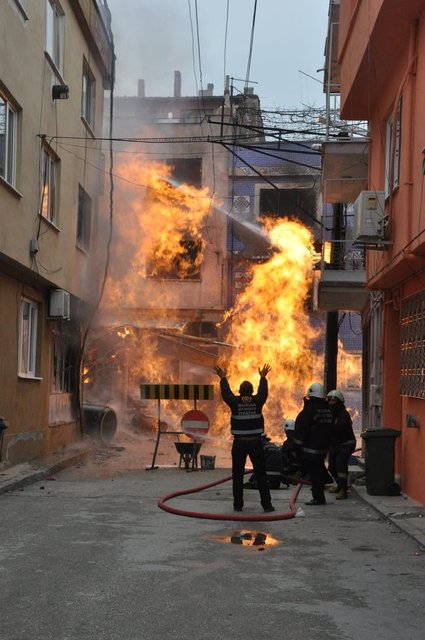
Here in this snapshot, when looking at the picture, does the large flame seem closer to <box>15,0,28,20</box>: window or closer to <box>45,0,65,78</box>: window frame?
<box>45,0,65,78</box>: window frame

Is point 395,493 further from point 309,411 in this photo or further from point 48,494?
point 48,494

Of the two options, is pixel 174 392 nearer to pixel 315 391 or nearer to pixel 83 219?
pixel 315 391

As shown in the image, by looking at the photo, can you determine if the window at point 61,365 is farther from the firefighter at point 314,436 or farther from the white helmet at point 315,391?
the firefighter at point 314,436

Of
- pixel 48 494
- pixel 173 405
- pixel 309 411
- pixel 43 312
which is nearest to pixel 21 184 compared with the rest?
pixel 43 312

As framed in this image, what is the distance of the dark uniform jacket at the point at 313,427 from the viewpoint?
1100 cm

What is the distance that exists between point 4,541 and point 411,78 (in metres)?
7.51

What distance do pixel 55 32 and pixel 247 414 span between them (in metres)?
9.21

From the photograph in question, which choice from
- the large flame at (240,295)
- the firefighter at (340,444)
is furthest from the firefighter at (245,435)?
the large flame at (240,295)

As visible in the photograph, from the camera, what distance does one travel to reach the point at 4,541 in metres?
7.33

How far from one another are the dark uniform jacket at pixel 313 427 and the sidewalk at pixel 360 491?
101 centimetres

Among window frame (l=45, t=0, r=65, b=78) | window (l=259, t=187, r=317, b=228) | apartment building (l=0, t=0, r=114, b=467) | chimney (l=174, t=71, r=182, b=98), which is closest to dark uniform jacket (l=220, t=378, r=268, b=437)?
apartment building (l=0, t=0, r=114, b=467)

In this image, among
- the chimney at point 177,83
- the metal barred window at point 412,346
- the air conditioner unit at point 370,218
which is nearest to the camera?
the metal barred window at point 412,346

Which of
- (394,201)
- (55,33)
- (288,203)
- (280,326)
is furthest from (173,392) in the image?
(288,203)

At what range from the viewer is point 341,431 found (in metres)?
11.7
